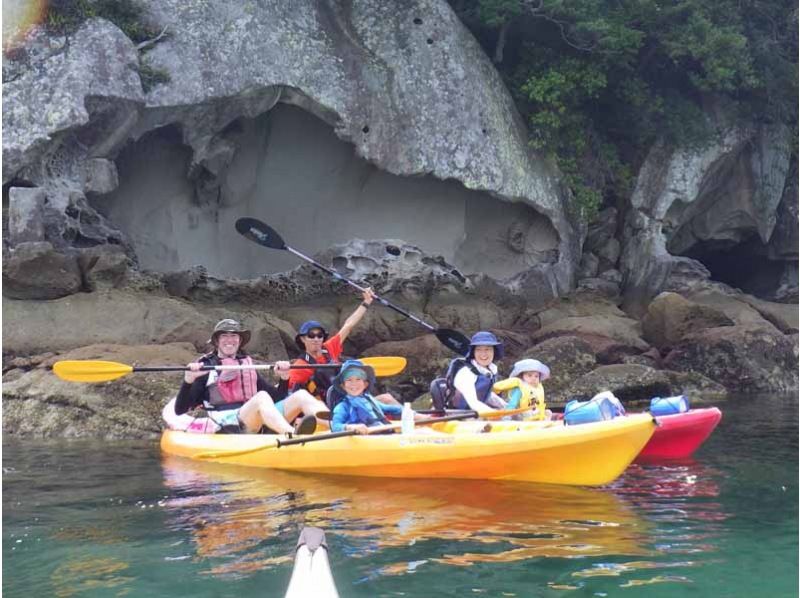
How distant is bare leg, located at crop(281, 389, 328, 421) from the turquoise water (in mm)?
568

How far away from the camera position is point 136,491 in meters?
5.89

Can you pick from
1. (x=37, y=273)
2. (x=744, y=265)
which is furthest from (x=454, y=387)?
(x=744, y=265)

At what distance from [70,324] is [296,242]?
214 inches

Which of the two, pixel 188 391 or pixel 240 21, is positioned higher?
pixel 240 21

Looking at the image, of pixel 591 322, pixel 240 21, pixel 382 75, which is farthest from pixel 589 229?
pixel 240 21

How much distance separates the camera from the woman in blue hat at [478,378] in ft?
21.1

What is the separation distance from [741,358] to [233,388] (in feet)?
24.3

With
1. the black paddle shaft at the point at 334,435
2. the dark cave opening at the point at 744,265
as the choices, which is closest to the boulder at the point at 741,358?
the dark cave opening at the point at 744,265

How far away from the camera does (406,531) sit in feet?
15.0

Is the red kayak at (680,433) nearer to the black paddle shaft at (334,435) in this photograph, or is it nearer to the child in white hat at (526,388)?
the child in white hat at (526,388)

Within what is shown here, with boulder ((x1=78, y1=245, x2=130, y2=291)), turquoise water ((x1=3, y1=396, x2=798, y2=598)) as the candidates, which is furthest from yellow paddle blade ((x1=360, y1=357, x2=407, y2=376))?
boulder ((x1=78, y1=245, x2=130, y2=291))

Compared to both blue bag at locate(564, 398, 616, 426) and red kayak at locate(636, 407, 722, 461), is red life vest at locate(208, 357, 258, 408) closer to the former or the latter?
blue bag at locate(564, 398, 616, 426)

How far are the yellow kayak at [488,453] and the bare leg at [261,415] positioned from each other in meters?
0.16

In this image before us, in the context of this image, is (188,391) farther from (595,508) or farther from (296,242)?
(296,242)
